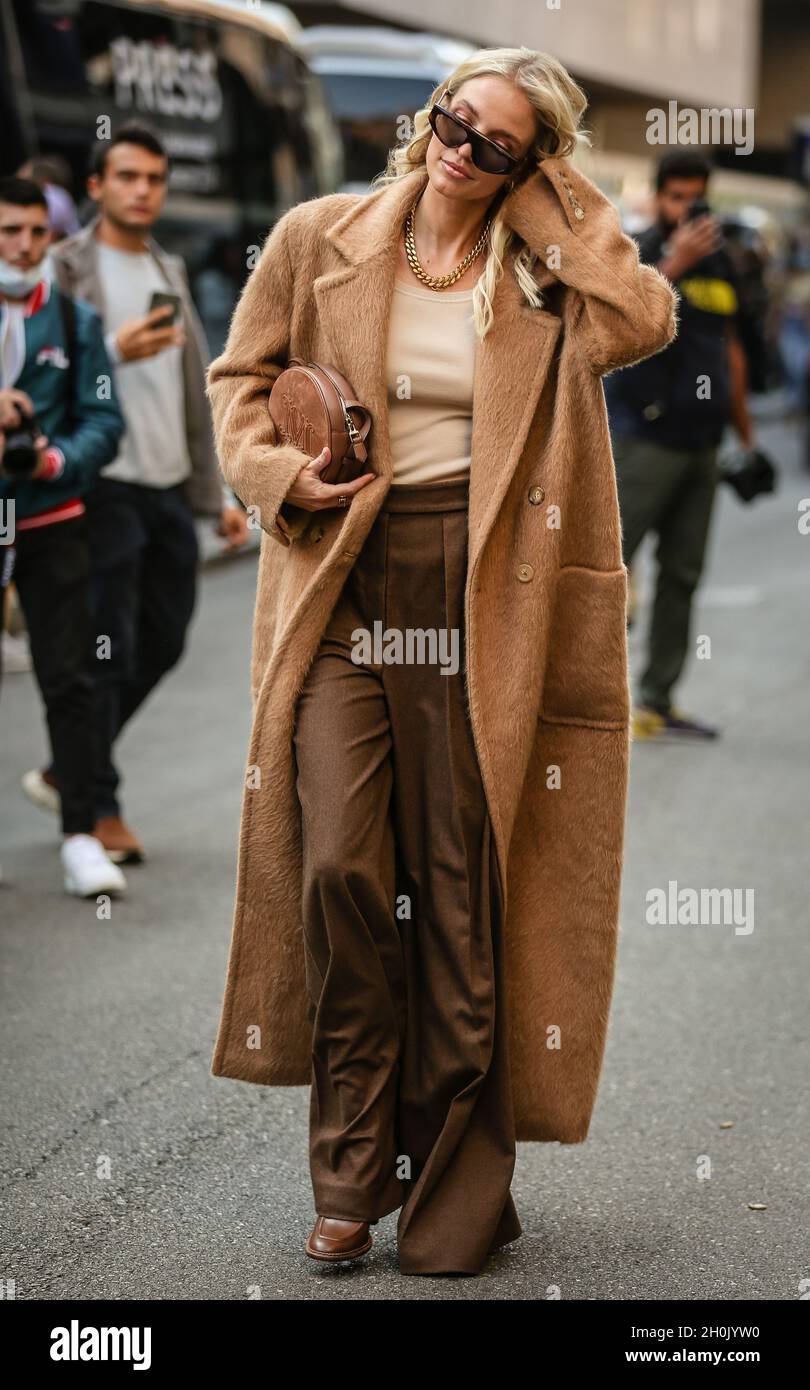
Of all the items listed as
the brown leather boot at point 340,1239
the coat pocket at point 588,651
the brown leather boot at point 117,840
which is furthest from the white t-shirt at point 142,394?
the brown leather boot at point 340,1239

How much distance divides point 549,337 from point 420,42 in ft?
59.5

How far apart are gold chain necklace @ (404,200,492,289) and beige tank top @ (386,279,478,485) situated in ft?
0.05

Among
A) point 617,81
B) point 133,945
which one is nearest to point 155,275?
point 133,945

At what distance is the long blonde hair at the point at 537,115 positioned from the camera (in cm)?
347

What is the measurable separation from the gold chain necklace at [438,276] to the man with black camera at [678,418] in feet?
14.3

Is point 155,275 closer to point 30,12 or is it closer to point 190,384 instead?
point 190,384

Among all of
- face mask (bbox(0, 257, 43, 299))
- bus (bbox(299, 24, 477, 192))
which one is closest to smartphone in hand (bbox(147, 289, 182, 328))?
face mask (bbox(0, 257, 43, 299))

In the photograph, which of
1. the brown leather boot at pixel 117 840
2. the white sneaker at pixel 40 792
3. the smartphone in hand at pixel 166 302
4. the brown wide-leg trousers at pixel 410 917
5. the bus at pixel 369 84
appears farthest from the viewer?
the bus at pixel 369 84

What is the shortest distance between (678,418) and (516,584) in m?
4.95

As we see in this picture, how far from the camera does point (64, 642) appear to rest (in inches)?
244

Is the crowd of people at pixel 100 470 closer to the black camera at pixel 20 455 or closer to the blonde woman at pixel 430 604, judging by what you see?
the black camera at pixel 20 455

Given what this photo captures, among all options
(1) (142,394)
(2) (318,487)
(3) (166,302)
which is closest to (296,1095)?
(2) (318,487)

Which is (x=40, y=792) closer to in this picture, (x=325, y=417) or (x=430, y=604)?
(x=430, y=604)

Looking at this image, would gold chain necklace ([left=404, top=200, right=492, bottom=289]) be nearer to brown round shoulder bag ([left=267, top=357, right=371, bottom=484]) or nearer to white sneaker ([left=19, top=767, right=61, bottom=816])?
brown round shoulder bag ([left=267, top=357, right=371, bottom=484])
